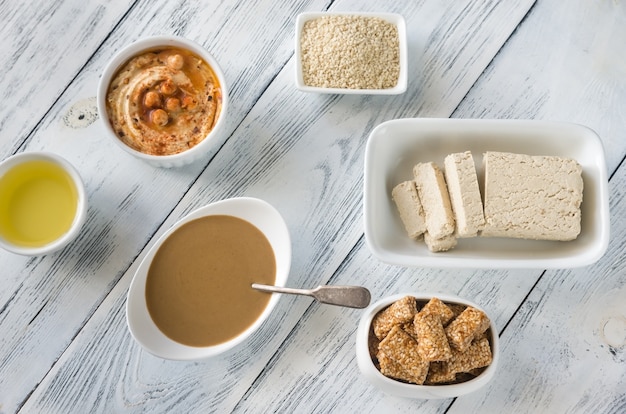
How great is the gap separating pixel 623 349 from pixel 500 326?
31 centimetres

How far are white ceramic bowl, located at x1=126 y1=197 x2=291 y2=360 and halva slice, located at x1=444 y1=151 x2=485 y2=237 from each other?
394 millimetres

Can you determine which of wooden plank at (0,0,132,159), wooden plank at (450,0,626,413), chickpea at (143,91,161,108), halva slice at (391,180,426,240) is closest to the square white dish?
halva slice at (391,180,426,240)

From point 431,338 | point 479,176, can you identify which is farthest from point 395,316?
point 479,176

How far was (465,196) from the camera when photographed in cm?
152

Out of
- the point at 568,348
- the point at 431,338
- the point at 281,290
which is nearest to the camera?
the point at 431,338

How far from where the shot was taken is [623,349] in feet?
5.42

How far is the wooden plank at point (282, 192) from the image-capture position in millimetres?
1662

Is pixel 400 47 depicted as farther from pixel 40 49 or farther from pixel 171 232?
pixel 40 49

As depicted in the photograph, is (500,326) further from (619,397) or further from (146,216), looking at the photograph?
(146,216)

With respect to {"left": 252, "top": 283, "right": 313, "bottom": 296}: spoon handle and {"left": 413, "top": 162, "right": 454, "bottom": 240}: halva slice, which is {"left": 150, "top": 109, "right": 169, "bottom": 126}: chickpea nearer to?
{"left": 252, "top": 283, "right": 313, "bottom": 296}: spoon handle

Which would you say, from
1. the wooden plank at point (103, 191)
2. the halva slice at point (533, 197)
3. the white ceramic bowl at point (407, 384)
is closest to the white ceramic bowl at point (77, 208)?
the wooden plank at point (103, 191)

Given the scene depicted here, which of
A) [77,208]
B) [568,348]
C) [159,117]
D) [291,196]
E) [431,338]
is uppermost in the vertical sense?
[159,117]

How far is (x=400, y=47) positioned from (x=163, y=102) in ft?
1.95

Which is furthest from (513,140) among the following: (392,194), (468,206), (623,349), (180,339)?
(180,339)
